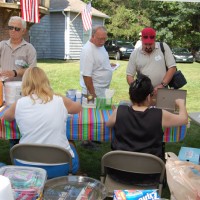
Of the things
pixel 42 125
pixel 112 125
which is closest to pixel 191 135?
pixel 112 125

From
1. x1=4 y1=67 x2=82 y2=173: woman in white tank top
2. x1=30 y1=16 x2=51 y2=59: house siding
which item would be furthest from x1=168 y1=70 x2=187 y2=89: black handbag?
x1=30 y1=16 x2=51 y2=59: house siding

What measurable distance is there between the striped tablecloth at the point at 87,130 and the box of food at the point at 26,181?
1.18 m

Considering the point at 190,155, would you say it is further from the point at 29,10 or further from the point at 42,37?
the point at 42,37

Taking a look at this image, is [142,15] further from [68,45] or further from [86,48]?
[86,48]

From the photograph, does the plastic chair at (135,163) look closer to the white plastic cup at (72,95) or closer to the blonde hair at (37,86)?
the blonde hair at (37,86)

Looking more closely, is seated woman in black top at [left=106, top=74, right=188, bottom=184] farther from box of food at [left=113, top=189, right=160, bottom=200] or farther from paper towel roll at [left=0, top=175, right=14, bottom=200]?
paper towel roll at [left=0, top=175, right=14, bottom=200]

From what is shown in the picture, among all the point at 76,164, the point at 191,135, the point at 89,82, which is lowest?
the point at 191,135

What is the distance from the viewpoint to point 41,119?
260 cm

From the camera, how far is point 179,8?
2895 centimetres

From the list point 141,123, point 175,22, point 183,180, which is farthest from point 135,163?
point 175,22

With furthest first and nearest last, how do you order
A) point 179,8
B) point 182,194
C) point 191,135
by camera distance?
point 179,8
point 191,135
point 182,194

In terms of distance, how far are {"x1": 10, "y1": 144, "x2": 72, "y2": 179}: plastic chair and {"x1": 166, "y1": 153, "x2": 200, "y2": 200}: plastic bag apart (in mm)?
956

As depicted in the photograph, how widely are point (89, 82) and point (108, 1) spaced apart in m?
27.3

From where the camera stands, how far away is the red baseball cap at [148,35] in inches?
152
